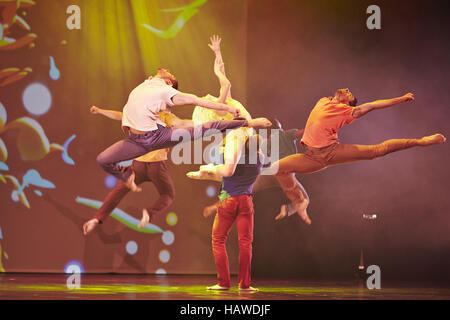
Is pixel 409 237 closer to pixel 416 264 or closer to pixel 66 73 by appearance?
pixel 416 264

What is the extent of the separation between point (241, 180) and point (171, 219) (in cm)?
239

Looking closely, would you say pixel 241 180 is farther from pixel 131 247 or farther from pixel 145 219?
pixel 131 247

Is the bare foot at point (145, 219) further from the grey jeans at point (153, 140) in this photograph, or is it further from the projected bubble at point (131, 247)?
the grey jeans at point (153, 140)

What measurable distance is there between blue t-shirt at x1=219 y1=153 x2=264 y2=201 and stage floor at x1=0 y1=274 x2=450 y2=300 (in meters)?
0.88

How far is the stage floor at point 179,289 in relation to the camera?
493 cm

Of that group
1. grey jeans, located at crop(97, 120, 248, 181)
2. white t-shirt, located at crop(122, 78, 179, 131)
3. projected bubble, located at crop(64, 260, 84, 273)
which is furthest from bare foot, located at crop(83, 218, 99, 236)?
white t-shirt, located at crop(122, 78, 179, 131)

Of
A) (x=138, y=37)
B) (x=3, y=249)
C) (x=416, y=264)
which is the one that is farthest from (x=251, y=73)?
(x=3, y=249)

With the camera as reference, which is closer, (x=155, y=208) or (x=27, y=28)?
(x=155, y=208)

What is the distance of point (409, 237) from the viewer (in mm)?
7348

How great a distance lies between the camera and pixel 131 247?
7434 millimetres

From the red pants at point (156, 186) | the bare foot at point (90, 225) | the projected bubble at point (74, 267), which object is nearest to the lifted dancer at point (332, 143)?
the red pants at point (156, 186)

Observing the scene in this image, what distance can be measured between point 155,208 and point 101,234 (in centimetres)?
91

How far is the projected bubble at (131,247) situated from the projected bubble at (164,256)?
322 mm

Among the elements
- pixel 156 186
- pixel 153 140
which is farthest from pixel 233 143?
pixel 156 186
